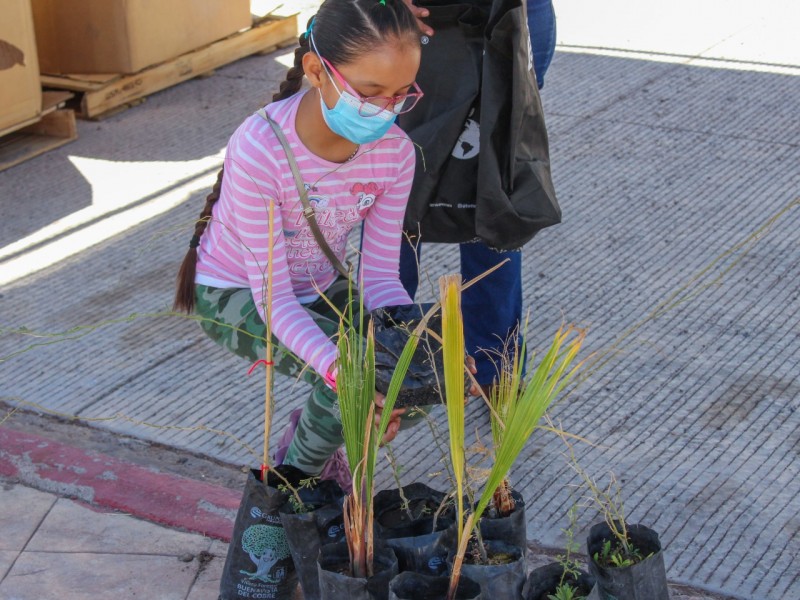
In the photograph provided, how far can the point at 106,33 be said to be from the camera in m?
6.06

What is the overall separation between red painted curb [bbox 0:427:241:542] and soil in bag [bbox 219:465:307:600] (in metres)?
0.40

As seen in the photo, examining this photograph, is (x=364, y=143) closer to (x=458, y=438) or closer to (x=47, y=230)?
(x=458, y=438)

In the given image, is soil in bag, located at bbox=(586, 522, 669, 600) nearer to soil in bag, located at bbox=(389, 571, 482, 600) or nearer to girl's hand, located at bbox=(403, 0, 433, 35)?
soil in bag, located at bbox=(389, 571, 482, 600)

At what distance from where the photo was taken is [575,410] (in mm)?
3512

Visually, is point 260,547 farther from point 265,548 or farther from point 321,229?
point 321,229

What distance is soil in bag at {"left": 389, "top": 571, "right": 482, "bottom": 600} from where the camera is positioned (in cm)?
222

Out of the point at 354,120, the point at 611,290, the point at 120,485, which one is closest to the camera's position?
the point at 354,120

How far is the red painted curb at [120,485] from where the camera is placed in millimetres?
3109

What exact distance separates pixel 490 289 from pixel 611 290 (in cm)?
105

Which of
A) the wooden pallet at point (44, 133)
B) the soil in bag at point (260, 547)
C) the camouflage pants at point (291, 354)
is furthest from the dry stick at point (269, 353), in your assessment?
the wooden pallet at point (44, 133)

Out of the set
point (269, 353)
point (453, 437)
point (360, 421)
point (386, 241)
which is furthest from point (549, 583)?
point (386, 241)

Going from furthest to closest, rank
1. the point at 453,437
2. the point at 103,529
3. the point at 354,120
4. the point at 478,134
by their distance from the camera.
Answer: the point at 103,529, the point at 478,134, the point at 354,120, the point at 453,437

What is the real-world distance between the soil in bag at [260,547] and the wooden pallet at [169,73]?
3917 millimetres

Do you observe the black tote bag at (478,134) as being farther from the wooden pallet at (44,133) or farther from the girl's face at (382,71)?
the wooden pallet at (44,133)
